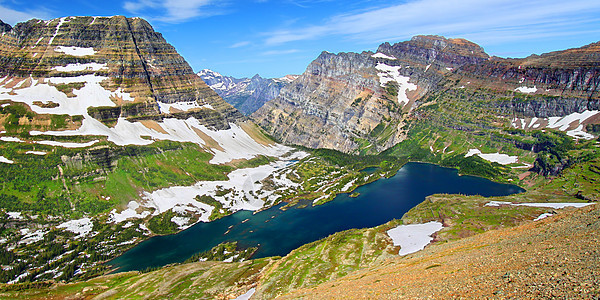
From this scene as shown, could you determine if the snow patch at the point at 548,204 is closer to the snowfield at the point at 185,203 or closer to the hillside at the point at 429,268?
the hillside at the point at 429,268

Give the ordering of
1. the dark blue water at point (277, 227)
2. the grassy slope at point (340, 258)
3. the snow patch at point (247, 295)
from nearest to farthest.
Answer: the snow patch at point (247, 295) → the grassy slope at point (340, 258) → the dark blue water at point (277, 227)

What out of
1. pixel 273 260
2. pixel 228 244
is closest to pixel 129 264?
pixel 228 244

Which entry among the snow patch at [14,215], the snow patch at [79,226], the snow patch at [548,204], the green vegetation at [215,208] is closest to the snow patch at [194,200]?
the green vegetation at [215,208]

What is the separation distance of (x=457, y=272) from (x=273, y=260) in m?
73.6

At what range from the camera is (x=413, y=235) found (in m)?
114

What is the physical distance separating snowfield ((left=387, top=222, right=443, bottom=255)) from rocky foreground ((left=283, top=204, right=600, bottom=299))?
34620 mm

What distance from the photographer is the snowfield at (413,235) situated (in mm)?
101075

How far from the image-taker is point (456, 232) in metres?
110

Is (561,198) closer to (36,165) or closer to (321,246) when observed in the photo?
(321,246)

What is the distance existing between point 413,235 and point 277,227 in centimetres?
6606

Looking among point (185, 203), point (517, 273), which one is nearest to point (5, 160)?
point (185, 203)

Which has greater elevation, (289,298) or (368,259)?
(289,298)

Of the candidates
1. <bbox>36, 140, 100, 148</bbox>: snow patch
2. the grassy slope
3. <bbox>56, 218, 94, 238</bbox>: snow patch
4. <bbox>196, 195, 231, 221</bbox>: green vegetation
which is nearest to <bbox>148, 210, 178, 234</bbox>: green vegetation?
<bbox>196, 195, 231, 221</bbox>: green vegetation

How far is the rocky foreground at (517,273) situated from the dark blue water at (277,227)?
77.4m
